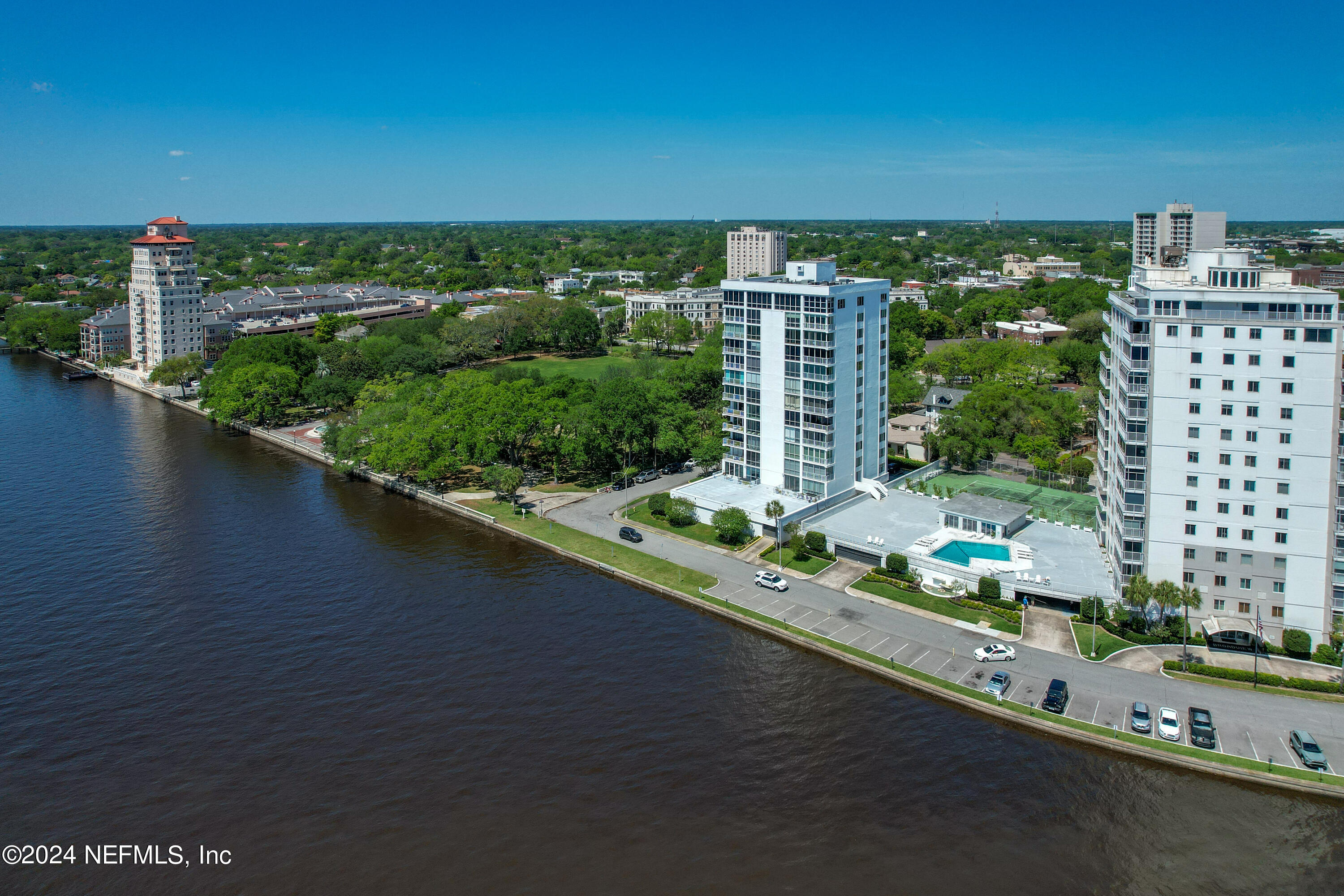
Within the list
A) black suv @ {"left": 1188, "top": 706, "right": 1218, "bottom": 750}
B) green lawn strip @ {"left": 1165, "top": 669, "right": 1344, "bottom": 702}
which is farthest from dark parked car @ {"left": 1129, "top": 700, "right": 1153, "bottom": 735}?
green lawn strip @ {"left": 1165, "top": 669, "right": 1344, "bottom": 702}

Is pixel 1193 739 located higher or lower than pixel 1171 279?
lower

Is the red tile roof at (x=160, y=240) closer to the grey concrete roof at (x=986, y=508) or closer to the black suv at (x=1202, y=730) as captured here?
the grey concrete roof at (x=986, y=508)

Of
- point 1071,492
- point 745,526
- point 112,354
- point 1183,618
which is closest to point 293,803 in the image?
point 745,526

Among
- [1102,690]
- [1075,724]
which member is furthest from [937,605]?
[1075,724]

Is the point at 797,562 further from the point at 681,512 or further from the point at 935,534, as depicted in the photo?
the point at 681,512

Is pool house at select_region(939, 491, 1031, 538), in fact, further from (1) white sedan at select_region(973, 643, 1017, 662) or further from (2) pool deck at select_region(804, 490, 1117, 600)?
(1) white sedan at select_region(973, 643, 1017, 662)

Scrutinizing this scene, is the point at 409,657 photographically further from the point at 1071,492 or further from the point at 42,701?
the point at 1071,492
